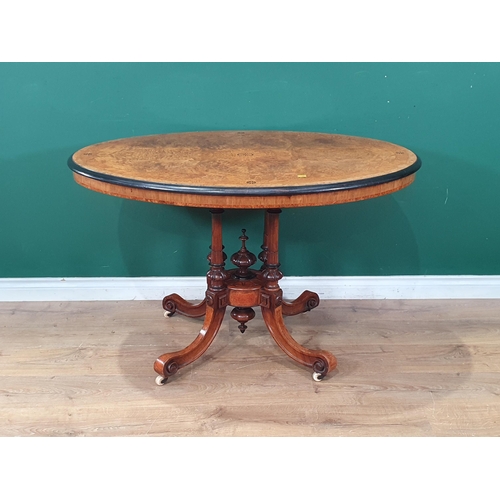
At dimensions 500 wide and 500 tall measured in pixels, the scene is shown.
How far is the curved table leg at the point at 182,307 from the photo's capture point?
242 centimetres

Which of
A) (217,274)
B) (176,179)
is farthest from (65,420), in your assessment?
(176,179)

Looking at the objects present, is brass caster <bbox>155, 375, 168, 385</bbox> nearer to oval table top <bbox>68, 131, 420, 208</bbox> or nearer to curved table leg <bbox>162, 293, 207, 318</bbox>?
curved table leg <bbox>162, 293, 207, 318</bbox>

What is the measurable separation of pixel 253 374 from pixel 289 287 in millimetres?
661

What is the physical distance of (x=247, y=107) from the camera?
94.5 inches

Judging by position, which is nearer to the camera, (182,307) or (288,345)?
(288,345)

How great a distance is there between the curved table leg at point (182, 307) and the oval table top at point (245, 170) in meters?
0.71

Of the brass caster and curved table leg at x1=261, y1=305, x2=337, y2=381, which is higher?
curved table leg at x1=261, y1=305, x2=337, y2=381

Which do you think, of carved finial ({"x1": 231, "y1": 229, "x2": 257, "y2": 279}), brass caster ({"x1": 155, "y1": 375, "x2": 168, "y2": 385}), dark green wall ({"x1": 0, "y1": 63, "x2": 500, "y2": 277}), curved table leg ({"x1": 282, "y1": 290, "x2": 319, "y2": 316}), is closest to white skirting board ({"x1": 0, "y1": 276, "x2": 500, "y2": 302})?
dark green wall ({"x1": 0, "y1": 63, "x2": 500, "y2": 277})

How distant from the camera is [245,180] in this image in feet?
5.01

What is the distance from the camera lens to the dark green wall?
2.37m

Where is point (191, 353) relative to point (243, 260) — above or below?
below

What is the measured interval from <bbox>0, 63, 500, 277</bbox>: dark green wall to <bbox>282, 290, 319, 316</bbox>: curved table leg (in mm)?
182

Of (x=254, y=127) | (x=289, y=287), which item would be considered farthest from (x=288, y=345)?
(x=254, y=127)

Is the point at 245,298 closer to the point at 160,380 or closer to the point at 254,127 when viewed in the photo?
the point at 160,380
